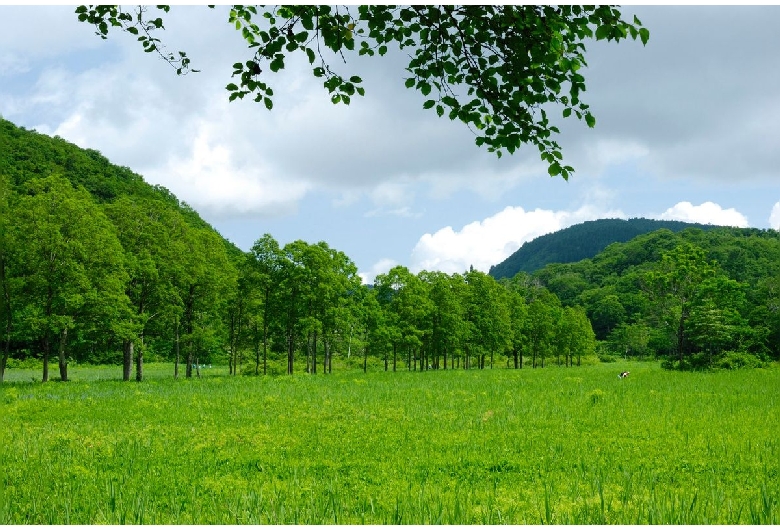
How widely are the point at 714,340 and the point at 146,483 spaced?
39.6 meters

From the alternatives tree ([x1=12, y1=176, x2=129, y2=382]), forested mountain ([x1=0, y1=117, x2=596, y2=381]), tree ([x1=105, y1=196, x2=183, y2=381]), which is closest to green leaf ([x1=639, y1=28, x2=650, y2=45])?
forested mountain ([x1=0, y1=117, x2=596, y2=381])

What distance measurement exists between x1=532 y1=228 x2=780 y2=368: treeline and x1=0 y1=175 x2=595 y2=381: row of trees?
19.3 m

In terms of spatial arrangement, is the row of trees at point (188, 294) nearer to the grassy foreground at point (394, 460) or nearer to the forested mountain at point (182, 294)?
the forested mountain at point (182, 294)

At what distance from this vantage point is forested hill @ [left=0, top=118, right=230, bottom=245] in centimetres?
5762

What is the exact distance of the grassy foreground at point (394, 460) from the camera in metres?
6.31

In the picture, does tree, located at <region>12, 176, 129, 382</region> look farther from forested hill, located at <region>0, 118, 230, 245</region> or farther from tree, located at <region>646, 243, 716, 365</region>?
tree, located at <region>646, 243, 716, 365</region>

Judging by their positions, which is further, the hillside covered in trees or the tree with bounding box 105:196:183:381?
the tree with bounding box 105:196:183:381

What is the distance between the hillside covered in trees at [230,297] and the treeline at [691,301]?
20 cm

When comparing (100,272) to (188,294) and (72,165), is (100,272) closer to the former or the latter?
(188,294)

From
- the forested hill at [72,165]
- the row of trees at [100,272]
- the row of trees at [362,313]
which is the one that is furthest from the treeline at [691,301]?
the forested hill at [72,165]

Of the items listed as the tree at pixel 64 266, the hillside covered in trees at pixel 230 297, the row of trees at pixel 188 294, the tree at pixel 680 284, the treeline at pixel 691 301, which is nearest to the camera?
the tree at pixel 64 266

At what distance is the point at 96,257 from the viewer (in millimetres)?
31078

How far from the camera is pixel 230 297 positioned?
141 ft

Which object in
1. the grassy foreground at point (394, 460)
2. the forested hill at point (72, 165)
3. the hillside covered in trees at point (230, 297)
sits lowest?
the grassy foreground at point (394, 460)
